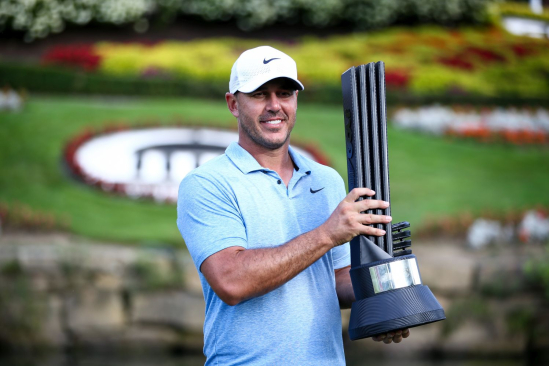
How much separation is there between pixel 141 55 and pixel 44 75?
128 cm

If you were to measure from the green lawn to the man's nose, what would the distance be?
5.41 metres

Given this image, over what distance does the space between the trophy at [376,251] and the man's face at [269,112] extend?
19 cm

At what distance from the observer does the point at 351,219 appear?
1720 millimetres

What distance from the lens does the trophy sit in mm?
1807

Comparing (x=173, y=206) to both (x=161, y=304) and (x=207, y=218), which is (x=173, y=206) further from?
(x=207, y=218)

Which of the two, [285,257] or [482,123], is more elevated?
[482,123]

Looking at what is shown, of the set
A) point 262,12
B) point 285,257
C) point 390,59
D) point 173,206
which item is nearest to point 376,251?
point 285,257

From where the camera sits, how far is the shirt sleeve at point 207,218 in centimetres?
182

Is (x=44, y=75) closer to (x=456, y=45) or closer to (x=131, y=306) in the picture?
(x=131, y=306)

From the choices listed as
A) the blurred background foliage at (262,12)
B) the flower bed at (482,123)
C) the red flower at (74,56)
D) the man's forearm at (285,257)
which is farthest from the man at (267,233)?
the blurred background foliage at (262,12)

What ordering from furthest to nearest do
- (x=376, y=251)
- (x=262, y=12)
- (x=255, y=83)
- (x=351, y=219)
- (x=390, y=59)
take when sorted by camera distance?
(x=262, y=12) < (x=390, y=59) < (x=255, y=83) < (x=376, y=251) < (x=351, y=219)

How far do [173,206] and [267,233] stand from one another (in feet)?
18.8

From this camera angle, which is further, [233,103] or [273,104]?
[233,103]

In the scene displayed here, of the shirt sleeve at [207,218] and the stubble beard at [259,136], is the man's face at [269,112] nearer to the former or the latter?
the stubble beard at [259,136]
